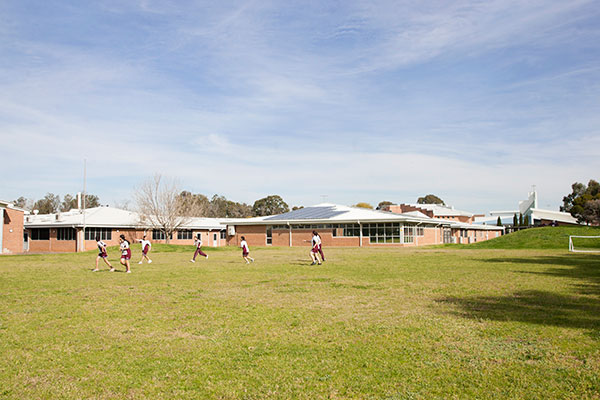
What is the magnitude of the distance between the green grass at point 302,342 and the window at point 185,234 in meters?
49.9

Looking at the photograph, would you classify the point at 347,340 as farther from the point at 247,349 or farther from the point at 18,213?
the point at 18,213

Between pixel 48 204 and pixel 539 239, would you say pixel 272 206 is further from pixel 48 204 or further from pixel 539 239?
pixel 539 239

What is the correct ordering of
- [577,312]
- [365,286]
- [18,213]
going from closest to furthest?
1. [577,312]
2. [365,286]
3. [18,213]

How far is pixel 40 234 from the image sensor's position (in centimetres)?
5288

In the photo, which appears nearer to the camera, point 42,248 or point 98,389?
point 98,389

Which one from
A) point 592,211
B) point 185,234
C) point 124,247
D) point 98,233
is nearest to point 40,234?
point 98,233

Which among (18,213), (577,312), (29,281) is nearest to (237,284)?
(29,281)

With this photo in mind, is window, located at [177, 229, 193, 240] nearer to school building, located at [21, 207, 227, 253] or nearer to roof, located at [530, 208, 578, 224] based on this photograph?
school building, located at [21, 207, 227, 253]

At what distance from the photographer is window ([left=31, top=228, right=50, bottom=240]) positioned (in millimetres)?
52344

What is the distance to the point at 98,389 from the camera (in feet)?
18.6

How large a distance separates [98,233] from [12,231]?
1072 centimetres

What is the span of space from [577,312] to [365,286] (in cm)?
597

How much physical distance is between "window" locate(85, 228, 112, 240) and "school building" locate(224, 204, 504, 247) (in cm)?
1441

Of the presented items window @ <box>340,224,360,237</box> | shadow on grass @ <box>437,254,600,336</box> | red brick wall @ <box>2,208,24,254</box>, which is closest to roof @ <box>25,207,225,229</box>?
red brick wall @ <box>2,208,24,254</box>
